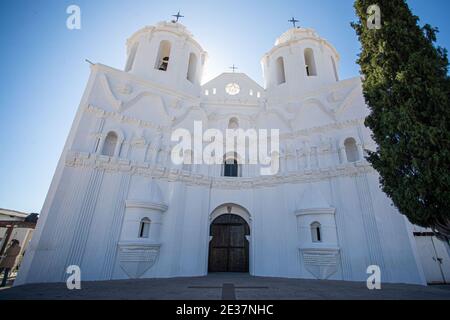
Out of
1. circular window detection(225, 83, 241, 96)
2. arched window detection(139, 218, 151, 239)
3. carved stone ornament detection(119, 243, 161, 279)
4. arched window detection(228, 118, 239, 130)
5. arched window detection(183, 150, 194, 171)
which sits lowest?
carved stone ornament detection(119, 243, 161, 279)

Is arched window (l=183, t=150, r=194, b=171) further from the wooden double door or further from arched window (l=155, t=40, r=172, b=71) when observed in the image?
arched window (l=155, t=40, r=172, b=71)

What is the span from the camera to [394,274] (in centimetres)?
928

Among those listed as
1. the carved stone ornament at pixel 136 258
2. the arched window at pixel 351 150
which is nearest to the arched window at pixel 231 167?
the carved stone ornament at pixel 136 258

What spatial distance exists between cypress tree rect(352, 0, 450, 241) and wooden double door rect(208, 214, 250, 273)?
27.0 feet

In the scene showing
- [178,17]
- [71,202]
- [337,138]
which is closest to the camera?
[71,202]

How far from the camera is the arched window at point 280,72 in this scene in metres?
17.2

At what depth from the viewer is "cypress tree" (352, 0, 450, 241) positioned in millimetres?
6023

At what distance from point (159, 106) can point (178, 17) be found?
9930 mm

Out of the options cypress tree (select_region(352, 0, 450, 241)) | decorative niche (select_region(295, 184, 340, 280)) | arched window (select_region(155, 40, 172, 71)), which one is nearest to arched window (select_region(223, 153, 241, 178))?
decorative niche (select_region(295, 184, 340, 280))

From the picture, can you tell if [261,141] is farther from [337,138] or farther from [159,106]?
[159,106]

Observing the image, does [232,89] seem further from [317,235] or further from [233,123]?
[317,235]

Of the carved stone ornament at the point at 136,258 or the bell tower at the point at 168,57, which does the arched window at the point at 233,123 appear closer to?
the bell tower at the point at 168,57
